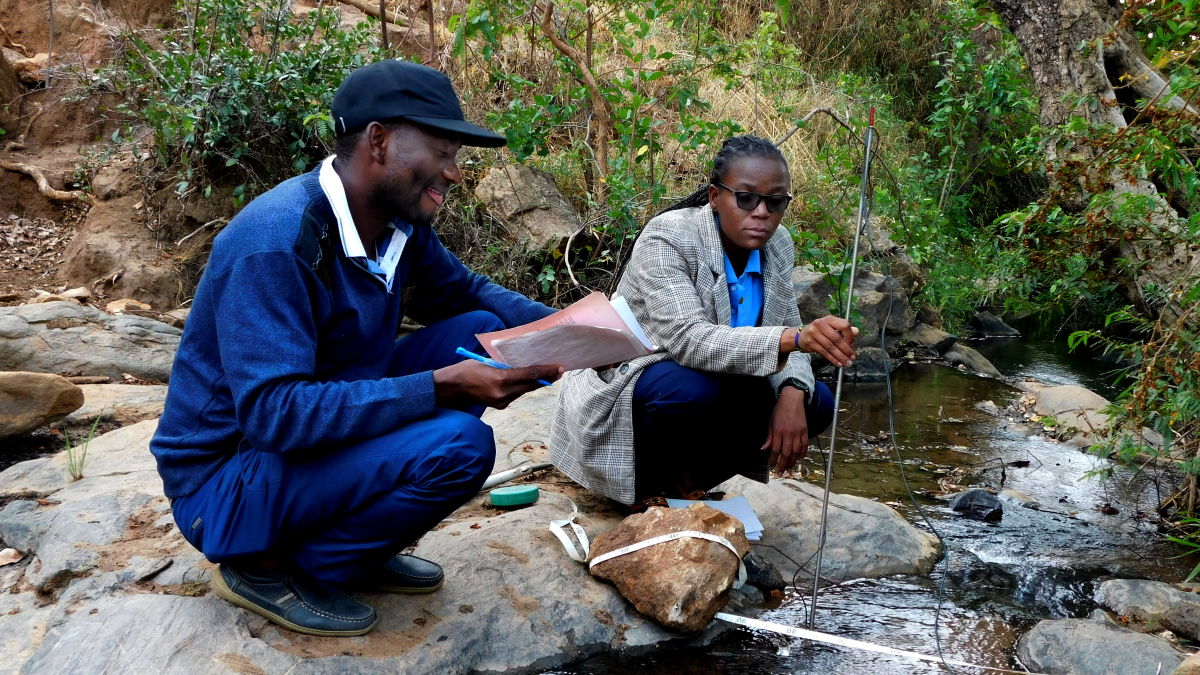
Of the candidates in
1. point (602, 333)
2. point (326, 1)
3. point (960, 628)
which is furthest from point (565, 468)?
point (326, 1)

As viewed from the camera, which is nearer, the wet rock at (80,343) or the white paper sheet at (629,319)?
the white paper sheet at (629,319)

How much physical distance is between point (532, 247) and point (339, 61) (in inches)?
77.7

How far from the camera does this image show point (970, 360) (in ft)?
25.3

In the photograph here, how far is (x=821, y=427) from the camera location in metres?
3.28

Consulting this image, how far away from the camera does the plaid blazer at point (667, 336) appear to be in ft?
9.47

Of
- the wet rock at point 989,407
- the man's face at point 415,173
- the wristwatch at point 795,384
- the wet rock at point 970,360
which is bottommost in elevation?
the wet rock at point 970,360

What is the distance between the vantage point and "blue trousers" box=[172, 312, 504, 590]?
6.98 feet

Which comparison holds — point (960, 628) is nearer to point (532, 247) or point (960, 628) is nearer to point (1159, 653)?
point (1159, 653)

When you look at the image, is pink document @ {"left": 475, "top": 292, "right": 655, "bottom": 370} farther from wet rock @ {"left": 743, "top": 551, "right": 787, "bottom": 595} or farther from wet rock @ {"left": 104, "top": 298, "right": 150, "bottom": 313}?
wet rock @ {"left": 104, "top": 298, "right": 150, "bottom": 313}

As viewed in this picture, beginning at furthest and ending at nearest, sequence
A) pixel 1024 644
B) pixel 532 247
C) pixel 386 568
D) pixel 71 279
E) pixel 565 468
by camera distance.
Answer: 1. pixel 71 279
2. pixel 532 247
3. pixel 565 468
4. pixel 1024 644
5. pixel 386 568

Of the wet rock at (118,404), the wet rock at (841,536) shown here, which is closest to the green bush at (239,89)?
the wet rock at (118,404)

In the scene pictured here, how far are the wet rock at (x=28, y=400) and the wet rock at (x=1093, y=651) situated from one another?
3882mm

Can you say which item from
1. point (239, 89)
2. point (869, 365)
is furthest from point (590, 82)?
point (869, 365)

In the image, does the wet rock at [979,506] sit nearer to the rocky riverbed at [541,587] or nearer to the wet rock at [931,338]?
the rocky riverbed at [541,587]
